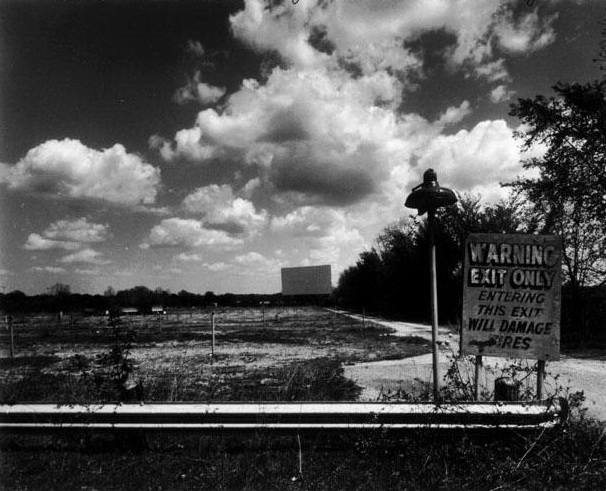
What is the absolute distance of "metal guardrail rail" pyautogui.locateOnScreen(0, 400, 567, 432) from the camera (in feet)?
13.5

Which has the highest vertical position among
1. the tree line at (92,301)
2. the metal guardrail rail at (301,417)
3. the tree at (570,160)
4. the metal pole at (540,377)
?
the tree at (570,160)

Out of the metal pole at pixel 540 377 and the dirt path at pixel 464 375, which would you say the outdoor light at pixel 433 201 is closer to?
the metal pole at pixel 540 377

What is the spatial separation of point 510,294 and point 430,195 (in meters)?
1.60

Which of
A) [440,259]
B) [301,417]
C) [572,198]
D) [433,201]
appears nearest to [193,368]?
[301,417]

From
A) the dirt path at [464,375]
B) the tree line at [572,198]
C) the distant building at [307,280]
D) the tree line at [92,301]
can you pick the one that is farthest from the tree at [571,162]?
the distant building at [307,280]

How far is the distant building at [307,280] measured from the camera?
95.6m

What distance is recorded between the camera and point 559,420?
4156 millimetres

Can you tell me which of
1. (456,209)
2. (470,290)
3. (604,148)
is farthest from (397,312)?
(470,290)

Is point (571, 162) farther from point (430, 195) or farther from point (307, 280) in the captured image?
point (307, 280)

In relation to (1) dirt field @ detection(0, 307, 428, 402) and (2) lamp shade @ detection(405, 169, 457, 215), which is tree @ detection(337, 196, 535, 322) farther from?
(2) lamp shade @ detection(405, 169, 457, 215)

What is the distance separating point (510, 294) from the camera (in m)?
5.04

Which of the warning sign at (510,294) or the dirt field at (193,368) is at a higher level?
the warning sign at (510,294)

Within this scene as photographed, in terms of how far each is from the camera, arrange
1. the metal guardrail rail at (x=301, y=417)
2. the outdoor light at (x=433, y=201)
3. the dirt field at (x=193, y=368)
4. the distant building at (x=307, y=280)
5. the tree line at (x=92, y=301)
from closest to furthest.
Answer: the metal guardrail rail at (x=301, y=417), the outdoor light at (x=433, y=201), the dirt field at (x=193, y=368), the tree line at (x=92, y=301), the distant building at (x=307, y=280)

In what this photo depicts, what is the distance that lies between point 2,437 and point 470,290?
5.55m
